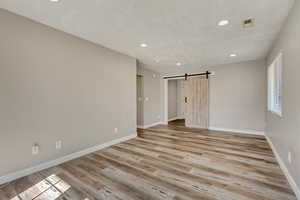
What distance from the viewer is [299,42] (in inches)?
64.2

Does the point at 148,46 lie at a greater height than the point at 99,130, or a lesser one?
greater

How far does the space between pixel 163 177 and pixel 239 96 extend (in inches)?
155

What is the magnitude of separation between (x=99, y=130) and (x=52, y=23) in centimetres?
223

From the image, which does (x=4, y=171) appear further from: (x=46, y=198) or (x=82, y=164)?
(x=82, y=164)

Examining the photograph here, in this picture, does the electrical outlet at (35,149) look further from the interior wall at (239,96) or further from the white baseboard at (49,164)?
the interior wall at (239,96)

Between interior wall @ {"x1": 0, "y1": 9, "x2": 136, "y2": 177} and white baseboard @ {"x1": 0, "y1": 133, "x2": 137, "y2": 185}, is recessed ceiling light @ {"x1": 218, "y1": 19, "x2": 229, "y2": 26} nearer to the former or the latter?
interior wall @ {"x1": 0, "y1": 9, "x2": 136, "y2": 177}

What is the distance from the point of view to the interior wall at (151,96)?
18.6ft

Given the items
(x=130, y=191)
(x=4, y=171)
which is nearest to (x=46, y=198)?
(x=4, y=171)

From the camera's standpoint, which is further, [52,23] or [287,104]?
[52,23]

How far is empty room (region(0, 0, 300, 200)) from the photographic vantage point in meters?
1.84

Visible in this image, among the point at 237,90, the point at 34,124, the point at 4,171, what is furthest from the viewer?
the point at 237,90

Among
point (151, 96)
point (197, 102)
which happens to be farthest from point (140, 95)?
point (197, 102)

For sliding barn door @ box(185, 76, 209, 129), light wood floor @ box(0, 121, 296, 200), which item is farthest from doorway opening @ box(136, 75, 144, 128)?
light wood floor @ box(0, 121, 296, 200)

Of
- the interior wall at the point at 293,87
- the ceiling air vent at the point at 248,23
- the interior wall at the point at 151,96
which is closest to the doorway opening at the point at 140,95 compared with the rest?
the interior wall at the point at 151,96
